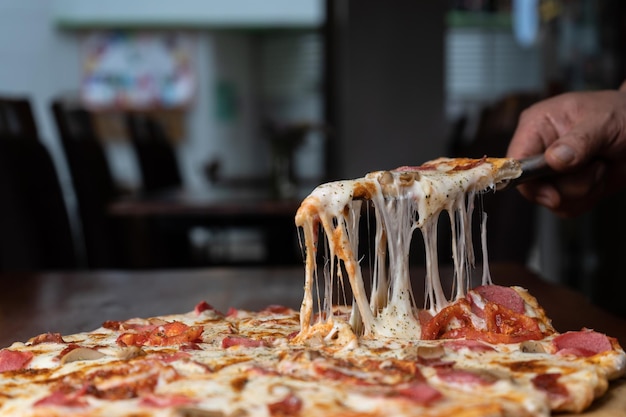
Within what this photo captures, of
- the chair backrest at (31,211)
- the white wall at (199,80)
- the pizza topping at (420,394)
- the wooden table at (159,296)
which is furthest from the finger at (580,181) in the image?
the white wall at (199,80)

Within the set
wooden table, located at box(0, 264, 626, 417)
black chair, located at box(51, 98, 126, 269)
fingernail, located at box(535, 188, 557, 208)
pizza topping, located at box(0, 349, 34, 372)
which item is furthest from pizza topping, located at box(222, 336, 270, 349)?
black chair, located at box(51, 98, 126, 269)

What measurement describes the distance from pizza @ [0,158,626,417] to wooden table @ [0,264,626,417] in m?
0.33

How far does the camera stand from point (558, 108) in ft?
6.39

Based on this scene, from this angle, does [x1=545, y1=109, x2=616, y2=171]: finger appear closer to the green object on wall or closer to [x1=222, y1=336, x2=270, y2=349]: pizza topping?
[x1=222, y1=336, x2=270, y2=349]: pizza topping

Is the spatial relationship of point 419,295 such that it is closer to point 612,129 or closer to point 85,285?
point 612,129

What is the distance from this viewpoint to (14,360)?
1223 mm

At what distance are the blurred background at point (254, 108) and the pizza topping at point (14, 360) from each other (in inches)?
86.5

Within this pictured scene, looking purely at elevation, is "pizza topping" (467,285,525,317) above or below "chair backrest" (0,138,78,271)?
above

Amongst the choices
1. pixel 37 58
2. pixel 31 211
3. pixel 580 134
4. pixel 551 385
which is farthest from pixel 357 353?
pixel 37 58

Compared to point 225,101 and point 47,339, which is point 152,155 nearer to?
point 225,101

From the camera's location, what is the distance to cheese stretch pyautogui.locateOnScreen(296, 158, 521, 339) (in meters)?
1.28

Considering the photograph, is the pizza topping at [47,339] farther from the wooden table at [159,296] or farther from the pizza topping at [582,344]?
the pizza topping at [582,344]

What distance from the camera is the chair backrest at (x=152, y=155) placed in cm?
605

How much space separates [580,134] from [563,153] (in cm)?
12
